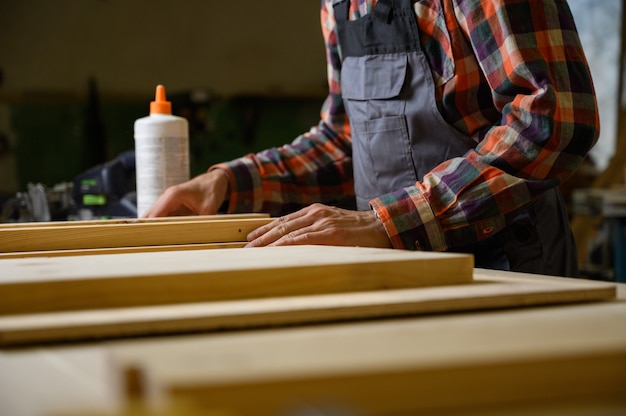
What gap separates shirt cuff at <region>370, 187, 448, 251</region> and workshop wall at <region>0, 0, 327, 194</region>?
341 centimetres

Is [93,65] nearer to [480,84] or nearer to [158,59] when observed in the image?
[158,59]

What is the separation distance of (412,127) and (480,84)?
18cm

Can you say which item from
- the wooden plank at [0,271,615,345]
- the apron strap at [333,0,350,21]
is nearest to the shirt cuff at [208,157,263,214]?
the apron strap at [333,0,350,21]

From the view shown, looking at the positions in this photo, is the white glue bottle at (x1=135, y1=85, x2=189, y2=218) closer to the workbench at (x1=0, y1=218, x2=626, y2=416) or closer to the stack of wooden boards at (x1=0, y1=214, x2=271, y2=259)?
the stack of wooden boards at (x1=0, y1=214, x2=271, y2=259)

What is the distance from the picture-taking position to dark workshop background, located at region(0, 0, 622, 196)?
14.7ft

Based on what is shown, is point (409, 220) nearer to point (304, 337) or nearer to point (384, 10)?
point (384, 10)

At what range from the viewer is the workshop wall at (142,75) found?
14.7ft

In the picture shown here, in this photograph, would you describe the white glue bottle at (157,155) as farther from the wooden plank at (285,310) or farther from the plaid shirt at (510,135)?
the wooden plank at (285,310)

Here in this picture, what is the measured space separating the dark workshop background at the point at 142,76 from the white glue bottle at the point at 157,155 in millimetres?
2775

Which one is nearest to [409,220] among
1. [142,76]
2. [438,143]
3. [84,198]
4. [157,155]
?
[438,143]

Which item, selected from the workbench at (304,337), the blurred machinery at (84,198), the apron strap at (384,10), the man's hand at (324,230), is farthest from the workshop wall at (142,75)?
the workbench at (304,337)

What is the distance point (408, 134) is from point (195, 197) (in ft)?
1.67

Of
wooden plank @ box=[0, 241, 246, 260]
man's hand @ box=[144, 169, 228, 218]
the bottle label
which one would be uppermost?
the bottle label

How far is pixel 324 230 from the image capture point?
1.41 m
